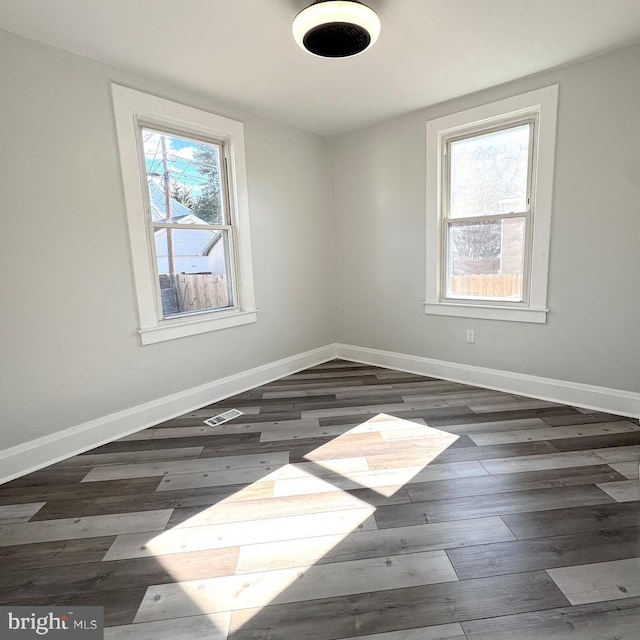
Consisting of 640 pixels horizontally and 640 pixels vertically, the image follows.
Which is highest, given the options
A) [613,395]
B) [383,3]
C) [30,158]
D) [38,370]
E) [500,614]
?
[383,3]

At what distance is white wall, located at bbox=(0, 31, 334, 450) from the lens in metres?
2.11

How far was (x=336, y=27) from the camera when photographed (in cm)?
193

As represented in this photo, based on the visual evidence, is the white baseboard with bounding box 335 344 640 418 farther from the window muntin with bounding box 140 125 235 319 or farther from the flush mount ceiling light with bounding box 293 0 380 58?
the flush mount ceiling light with bounding box 293 0 380 58

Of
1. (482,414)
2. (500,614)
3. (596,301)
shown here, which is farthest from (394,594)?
(596,301)

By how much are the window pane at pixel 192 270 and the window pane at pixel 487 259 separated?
7.04 feet

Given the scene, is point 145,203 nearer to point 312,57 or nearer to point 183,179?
point 183,179

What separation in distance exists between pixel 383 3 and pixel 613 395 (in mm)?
3028

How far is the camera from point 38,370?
2250 millimetres

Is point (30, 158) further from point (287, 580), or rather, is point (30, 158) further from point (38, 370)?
point (287, 580)

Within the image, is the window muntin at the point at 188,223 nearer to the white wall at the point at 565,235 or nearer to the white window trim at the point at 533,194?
the white wall at the point at 565,235

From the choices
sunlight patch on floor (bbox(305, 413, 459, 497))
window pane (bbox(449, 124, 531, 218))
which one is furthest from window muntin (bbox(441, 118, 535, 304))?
sunlight patch on floor (bbox(305, 413, 459, 497))

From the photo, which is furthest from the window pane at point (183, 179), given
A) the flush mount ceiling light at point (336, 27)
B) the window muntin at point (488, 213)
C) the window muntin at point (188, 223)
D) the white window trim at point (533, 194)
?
the window muntin at point (488, 213)

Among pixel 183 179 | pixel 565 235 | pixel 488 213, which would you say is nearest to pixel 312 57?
pixel 183 179

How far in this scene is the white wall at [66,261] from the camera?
2.11 metres
